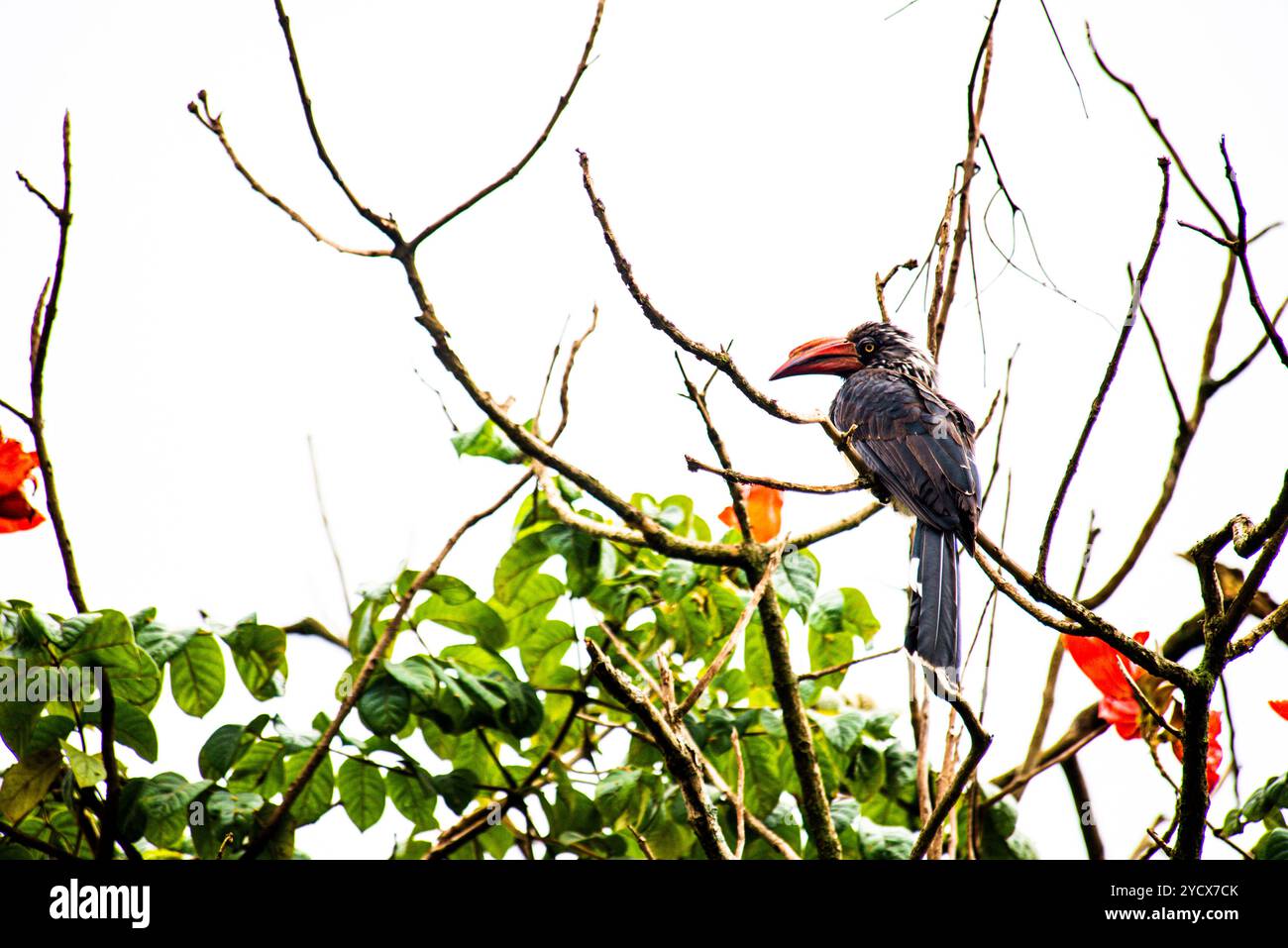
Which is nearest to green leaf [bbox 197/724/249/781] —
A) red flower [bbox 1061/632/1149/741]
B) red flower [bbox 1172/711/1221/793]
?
red flower [bbox 1061/632/1149/741]

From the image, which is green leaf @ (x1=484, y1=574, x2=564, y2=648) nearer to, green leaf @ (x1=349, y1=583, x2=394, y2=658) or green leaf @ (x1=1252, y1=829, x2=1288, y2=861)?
A: green leaf @ (x1=349, y1=583, x2=394, y2=658)

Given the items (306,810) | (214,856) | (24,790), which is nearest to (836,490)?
(306,810)

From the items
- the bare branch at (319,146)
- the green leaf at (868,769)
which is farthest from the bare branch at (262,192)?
the green leaf at (868,769)

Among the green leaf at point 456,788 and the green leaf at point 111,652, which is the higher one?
the green leaf at point 111,652

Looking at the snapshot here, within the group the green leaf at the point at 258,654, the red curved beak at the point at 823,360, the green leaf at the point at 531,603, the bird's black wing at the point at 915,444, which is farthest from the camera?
the red curved beak at the point at 823,360

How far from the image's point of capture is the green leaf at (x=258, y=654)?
2.41 metres

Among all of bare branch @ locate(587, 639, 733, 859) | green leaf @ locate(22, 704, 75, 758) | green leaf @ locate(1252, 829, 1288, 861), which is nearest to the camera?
bare branch @ locate(587, 639, 733, 859)

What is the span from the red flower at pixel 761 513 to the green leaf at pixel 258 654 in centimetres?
112

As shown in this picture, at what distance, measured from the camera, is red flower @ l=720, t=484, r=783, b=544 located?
2846mm

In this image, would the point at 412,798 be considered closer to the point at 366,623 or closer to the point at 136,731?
the point at 366,623

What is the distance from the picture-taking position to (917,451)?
123 inches

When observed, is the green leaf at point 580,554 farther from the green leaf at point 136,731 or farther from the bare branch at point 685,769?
the green leaf at point 136,731
